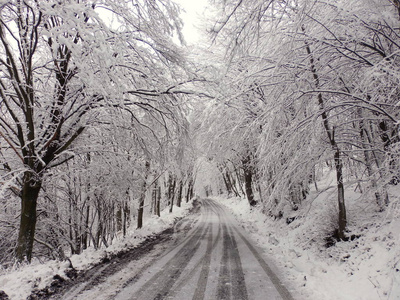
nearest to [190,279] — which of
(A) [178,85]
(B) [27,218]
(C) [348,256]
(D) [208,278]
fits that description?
(D) [208,278]

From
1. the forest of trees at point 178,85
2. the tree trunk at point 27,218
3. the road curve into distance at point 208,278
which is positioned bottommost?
the road curve into distance at point 208,278

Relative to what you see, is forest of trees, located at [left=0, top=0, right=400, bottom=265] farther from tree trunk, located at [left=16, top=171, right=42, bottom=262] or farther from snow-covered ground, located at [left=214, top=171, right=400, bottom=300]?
snow-covered ground, located at [left=214, top=171, right=400, bottom=300]

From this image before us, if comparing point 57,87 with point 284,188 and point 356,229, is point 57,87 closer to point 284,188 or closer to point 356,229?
point 284,188

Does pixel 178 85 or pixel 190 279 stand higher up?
pixel 178 85

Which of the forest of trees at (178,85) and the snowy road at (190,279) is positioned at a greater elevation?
the forest of trees at (178,85)

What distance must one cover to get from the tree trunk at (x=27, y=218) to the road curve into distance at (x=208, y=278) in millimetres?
2413

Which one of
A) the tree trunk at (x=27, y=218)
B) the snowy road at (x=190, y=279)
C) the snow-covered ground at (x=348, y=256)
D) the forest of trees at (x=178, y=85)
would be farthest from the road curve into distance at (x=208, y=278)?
the tree trunk at (x=27, y=218)

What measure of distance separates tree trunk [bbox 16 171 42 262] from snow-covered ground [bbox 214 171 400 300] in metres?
5.92

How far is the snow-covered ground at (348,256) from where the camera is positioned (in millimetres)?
4562

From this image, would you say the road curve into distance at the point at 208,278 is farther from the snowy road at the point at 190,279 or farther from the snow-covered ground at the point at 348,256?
the snow-covered ground at the point at 348,256

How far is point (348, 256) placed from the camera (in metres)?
→ 6.19

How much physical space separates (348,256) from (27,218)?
25.9 ft

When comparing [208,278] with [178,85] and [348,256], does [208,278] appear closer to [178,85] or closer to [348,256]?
[348,256]

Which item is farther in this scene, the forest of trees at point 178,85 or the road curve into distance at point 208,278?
the road curve into distance at point 208,278
